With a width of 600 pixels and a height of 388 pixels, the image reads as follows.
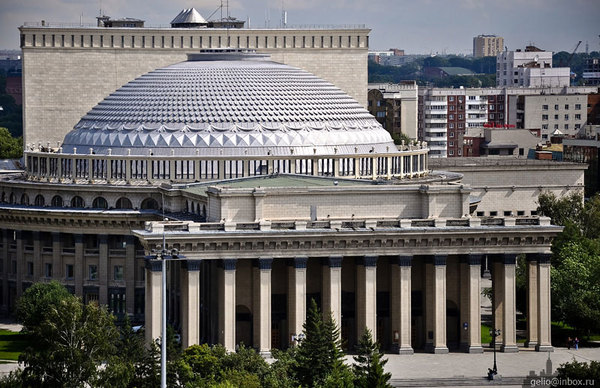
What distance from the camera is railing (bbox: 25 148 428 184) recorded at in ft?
502

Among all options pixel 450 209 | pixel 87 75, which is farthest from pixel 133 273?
pixel 87 75

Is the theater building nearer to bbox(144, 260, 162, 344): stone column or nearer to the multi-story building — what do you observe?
bbox(144, 260, 162, 344): stone column

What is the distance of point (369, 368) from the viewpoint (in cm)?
10988

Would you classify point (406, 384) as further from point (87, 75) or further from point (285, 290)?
point (87, 75)

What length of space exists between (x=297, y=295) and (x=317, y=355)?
48.4ft

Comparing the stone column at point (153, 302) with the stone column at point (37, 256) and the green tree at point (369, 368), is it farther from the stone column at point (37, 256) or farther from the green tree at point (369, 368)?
the stone column at point (37, 256)

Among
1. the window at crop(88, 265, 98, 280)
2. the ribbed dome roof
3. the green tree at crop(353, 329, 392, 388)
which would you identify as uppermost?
the ribbed dome roof

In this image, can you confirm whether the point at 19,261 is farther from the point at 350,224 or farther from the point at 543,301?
the point at 543,301

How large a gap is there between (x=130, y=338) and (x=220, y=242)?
34.0 ft

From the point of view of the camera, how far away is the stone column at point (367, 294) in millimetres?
129500

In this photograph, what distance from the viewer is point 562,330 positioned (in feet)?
467

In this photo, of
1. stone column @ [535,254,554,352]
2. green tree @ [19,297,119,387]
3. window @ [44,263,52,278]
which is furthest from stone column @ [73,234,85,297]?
green tree @ [19,297,119,387]

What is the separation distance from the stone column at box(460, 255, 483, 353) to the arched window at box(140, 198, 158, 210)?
2626 centimetres

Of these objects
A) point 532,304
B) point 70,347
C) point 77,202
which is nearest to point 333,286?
point 532,304
